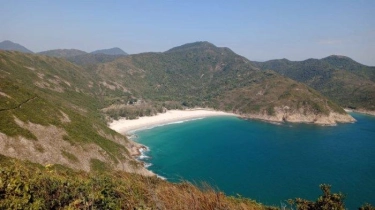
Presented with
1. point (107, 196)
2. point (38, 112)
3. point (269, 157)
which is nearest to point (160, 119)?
point (269, 157)

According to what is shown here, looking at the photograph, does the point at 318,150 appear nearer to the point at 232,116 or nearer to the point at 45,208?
the point at 232,116

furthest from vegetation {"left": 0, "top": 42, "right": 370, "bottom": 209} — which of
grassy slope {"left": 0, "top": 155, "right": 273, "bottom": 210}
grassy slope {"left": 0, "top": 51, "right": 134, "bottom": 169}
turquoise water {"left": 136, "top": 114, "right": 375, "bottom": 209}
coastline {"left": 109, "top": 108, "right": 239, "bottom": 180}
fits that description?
turquoise water {"left": 136, "top": 114, "right": 375, "bottom": 209}

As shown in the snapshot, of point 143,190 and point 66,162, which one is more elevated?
point 143,190

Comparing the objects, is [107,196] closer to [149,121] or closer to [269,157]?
[269,157]

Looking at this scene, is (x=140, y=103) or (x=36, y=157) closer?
(x=36, y=157)

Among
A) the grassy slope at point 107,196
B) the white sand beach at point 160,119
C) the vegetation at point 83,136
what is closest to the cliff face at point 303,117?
the vegetation at point 83,136

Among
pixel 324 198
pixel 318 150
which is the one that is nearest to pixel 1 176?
pixel 324 198

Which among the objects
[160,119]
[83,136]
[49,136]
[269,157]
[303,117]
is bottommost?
[269,157]
